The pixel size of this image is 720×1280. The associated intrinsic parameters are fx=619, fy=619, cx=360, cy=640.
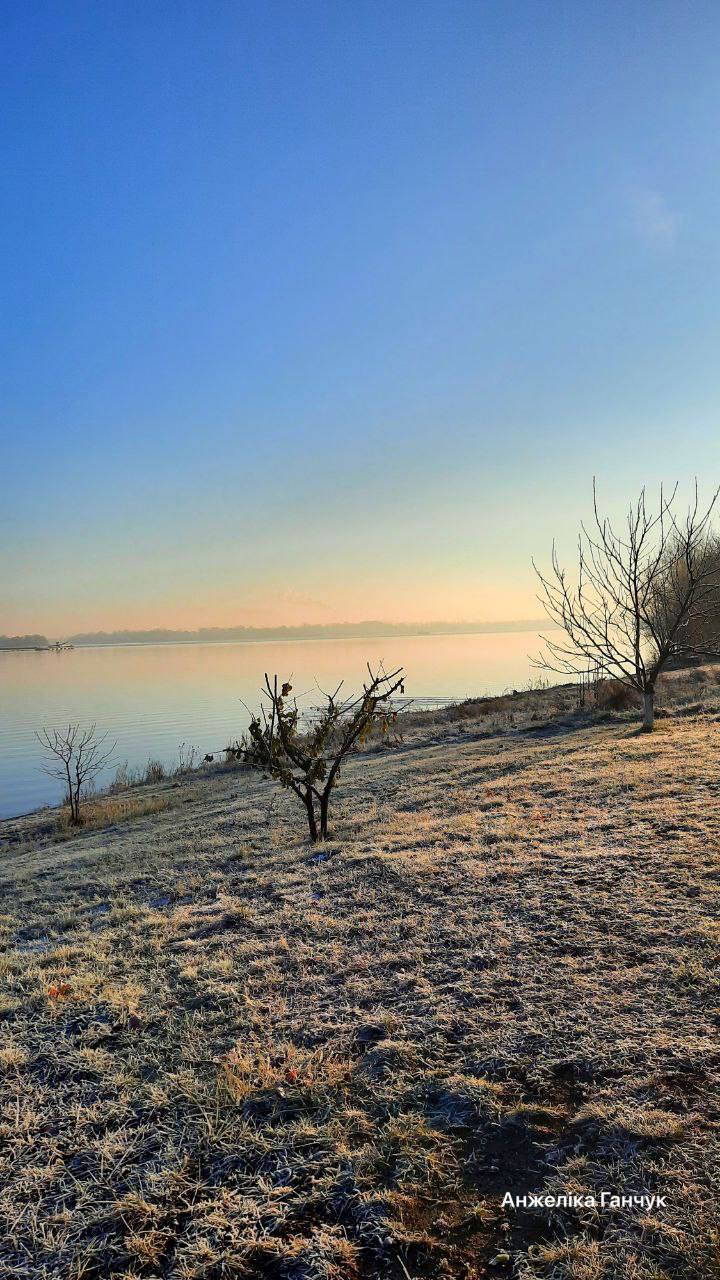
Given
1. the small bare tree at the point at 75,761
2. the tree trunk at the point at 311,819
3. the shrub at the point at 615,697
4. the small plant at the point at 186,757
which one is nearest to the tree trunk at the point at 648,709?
the shrub at the point at 615,697

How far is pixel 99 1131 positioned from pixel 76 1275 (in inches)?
33.1

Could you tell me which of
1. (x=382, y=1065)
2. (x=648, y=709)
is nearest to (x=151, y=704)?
(x=648, y=709)

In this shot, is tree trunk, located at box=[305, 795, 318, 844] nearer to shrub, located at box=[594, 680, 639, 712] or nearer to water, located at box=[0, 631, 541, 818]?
shrub, located at box=[594, 680, 639, 712]

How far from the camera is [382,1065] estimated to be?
3477 millimetres

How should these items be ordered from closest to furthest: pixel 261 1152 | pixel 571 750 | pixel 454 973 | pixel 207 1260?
pixel 207 1260 < pixel 261 1152 < pixel 454 973 < pixel 571 750

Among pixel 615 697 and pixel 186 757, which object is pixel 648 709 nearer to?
pixel 615 697

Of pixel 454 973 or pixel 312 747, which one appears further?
pixel 312 747

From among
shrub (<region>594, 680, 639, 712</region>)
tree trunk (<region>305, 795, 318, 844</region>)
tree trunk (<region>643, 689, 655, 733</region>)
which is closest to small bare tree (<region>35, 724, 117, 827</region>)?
tree trunk (<region>305, 795, 318, 844</region>)

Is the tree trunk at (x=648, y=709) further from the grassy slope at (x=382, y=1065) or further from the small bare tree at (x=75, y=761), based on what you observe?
the small bare tree at (x=75, y=761)

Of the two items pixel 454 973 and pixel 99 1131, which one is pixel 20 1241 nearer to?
pixel 99 1131

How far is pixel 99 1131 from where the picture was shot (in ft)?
10.5

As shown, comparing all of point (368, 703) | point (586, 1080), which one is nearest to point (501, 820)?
point (368, 703)

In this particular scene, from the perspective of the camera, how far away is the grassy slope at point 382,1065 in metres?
2.43

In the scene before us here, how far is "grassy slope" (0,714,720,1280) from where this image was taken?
2.43m
